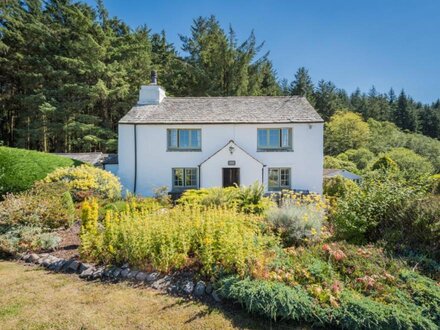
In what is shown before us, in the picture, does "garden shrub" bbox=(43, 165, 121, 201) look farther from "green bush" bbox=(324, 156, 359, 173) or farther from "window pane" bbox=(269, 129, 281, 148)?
"green bush" bbox=(324, 156, 359, 173)

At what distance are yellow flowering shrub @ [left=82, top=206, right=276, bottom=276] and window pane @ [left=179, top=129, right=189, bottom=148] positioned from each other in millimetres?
10629

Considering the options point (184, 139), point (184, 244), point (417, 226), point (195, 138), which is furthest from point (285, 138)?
point (184, 244)

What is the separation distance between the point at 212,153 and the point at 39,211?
1039 centimetres

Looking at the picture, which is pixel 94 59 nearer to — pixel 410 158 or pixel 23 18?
pixel 23 18

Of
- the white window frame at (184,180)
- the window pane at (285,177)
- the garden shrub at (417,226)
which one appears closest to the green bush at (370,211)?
the garden shrub at (417,226)

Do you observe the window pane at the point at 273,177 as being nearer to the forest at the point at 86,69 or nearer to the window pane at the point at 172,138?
the window pane at the point at 172,138

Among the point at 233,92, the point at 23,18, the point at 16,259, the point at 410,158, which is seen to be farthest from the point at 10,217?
the point at 410,158

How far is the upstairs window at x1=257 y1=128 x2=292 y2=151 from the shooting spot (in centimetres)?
1688

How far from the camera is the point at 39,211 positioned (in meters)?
8.14

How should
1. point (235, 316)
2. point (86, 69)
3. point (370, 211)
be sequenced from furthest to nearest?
point (86, 69) < point (370, 211) < point (235, 316)

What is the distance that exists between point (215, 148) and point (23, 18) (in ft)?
82.6

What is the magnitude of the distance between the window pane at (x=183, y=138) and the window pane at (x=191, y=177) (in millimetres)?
1644

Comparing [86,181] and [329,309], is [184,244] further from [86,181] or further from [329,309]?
[86,181]

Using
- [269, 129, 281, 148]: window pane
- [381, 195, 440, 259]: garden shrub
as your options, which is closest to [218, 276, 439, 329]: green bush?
[381, 195, 440, 259]: garden shrub
